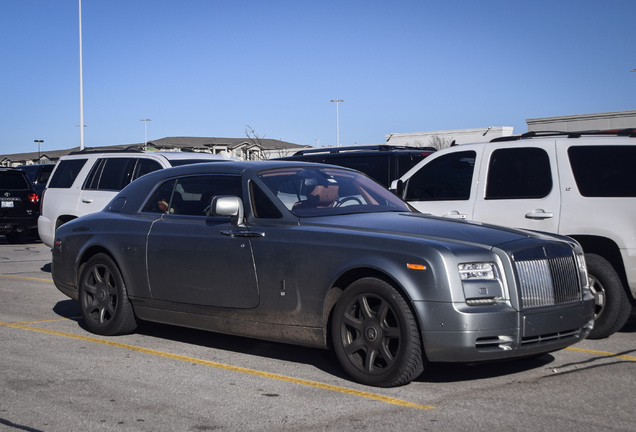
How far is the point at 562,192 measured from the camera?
790cm

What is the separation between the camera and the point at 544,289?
560 cm

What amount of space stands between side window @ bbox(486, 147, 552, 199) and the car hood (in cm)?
200

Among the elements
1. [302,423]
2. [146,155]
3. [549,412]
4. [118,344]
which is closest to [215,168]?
[118,344]

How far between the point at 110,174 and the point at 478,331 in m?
8.42

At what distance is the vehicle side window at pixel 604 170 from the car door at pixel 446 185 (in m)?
1.22

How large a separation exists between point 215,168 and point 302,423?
9.99 feet

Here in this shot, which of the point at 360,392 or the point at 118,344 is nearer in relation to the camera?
the point at 360,392

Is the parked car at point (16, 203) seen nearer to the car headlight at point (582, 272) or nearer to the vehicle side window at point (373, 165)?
the vehicle side window at point (373, 165)

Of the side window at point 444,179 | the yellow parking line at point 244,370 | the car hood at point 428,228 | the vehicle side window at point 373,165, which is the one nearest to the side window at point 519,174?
the side window at point 444,179

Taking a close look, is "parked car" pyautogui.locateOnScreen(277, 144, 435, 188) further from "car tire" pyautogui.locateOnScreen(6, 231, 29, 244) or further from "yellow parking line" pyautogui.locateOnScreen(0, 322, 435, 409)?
"car tire" pyautogui.locateOnScreen(6, 231, 29, 244)

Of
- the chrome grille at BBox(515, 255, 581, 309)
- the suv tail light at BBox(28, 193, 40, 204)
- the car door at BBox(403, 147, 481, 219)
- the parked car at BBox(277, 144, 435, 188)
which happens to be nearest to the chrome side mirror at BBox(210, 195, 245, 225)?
the chrome grille at BBox(515, 255, 581, 309)

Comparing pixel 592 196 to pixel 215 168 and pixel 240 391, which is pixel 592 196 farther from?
pixel 240 391

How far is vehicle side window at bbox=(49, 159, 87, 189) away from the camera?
12.8 m

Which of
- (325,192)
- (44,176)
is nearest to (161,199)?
(325,192)
